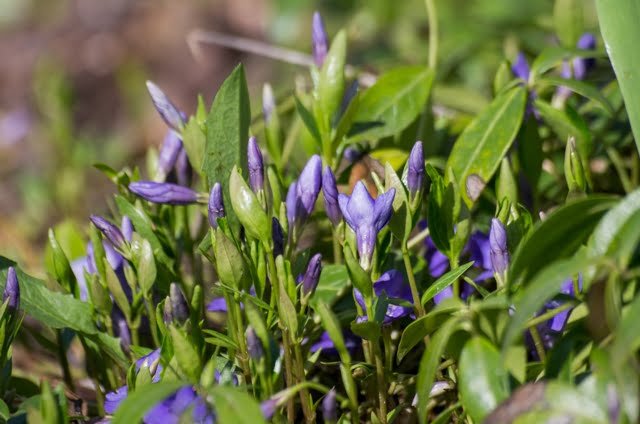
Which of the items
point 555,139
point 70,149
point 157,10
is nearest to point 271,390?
point 555,139

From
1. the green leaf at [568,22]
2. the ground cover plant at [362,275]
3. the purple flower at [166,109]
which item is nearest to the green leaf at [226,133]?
the ground cover plant at [362,275]

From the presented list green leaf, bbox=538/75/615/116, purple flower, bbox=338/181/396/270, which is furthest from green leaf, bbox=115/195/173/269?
green leaf, bbox=538/75/615/116

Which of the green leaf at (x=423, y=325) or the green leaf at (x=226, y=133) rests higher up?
the green leaf at (x=226, y=133)

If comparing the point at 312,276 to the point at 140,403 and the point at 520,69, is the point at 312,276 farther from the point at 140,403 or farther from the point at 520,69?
the point at 520,69

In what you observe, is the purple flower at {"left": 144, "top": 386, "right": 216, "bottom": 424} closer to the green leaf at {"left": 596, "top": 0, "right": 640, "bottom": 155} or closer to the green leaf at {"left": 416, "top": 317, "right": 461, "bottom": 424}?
the green leaf at {"left": 416, "top": 317, "right": 461, "bottom": 424}

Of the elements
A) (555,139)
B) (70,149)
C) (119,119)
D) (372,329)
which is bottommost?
(119,119)

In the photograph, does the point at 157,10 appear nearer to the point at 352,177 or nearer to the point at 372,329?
the point at 352,177

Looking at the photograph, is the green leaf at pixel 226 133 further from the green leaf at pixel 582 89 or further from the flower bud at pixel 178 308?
the green leaf at pixel 582 89
